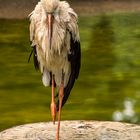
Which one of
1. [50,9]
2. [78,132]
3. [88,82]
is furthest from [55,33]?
[88,82]

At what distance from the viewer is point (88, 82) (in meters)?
10.3

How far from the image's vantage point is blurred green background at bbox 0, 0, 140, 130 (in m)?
8.45

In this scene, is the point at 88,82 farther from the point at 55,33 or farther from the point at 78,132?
the point at 55,33

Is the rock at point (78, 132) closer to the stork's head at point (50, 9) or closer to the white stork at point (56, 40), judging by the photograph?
the white stork at point (56, 40)

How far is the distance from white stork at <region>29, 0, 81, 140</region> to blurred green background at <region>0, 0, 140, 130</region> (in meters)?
2.65

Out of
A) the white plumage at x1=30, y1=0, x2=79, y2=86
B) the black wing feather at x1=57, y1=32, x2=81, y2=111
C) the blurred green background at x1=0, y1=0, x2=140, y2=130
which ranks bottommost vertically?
the blurred green background at x1=0, y1=0, x2=140, y2=130

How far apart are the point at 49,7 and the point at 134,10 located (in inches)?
651

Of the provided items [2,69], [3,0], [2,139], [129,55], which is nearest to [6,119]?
[2,139]

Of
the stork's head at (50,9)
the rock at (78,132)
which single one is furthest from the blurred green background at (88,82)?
the stork's head at (50,9)

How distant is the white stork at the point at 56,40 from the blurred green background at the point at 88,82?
2646 millimetres

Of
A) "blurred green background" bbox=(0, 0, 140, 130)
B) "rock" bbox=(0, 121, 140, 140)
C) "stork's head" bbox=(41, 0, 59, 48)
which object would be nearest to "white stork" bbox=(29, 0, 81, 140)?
"stork's head" bbox=(41, 0, 59, 48)

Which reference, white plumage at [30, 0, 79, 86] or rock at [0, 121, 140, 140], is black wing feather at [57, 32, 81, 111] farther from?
rock at [0, 121, 140, 140]

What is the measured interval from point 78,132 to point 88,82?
4.26 metres

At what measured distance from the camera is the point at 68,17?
499 centimetres
